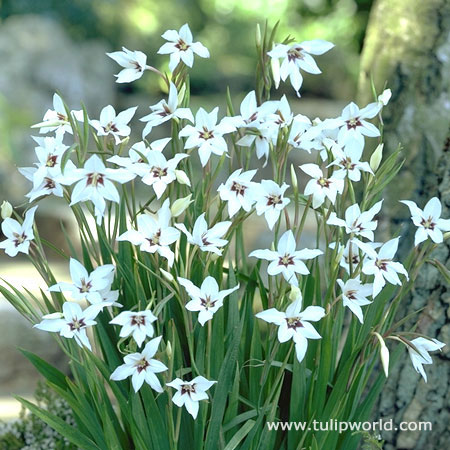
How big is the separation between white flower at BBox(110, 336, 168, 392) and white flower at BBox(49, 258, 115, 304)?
133mm

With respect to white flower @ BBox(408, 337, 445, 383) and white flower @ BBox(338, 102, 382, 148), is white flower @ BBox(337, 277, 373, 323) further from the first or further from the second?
white flower @ BBox(338, 102, 382, 148)

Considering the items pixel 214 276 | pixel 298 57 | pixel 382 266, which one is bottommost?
pixel 214 276

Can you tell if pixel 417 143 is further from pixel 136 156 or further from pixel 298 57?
pixel 136 156

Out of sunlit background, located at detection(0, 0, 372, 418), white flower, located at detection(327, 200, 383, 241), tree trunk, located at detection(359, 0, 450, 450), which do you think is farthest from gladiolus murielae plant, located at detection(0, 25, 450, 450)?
sunlit background, located at detection(0, 0, 372, 418)

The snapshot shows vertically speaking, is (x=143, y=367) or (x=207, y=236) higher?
(x=207, y=236)

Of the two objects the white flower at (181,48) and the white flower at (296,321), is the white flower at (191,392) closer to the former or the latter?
the white flower at (296,321)

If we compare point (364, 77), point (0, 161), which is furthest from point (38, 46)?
point (364, 77)

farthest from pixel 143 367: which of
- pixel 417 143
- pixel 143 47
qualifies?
pixel 143 47

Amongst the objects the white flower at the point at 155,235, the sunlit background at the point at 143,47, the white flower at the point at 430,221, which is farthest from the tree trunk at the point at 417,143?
the sunlit background at the point at 143,47

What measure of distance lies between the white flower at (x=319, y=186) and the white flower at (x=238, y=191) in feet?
0.36

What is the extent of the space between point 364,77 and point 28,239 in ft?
5.96

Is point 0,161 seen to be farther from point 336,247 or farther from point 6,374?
point 336,247

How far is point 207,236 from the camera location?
4.93 feet

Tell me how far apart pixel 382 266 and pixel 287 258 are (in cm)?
18
